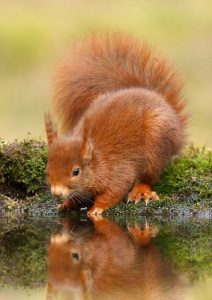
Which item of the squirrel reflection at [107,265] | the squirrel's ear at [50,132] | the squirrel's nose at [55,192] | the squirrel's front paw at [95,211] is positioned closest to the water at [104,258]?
the squirrel reflection at [107,265]

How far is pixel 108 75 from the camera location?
354 inches

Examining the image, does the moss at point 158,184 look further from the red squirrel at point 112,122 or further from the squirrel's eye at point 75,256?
the squirrel's eye at point 75,256

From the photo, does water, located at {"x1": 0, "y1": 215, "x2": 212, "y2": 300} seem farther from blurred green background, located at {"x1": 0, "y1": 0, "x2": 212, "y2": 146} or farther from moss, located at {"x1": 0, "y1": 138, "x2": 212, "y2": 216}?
blurred green background, located at {"x1": 0, "y1": 0, "x2": 212, "y2": 146}

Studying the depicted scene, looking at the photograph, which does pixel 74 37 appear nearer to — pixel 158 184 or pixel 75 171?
pixel 158 184

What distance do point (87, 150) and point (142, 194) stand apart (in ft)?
1.88

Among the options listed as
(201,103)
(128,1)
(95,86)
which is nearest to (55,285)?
(95,86)

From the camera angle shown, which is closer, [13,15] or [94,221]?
[94,221]

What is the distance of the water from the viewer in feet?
18.6

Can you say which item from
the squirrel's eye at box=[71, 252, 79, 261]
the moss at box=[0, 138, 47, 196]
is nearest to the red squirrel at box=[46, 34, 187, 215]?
the moss at box=[0, 138, 47, 196]

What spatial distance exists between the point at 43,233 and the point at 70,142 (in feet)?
3.16

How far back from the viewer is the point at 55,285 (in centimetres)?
582

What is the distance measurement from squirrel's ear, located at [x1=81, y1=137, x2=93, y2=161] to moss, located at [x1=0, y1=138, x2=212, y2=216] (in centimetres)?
45

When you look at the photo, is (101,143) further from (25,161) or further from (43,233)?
(43,233)

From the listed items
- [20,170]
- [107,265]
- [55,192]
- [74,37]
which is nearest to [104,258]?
[107,265]
